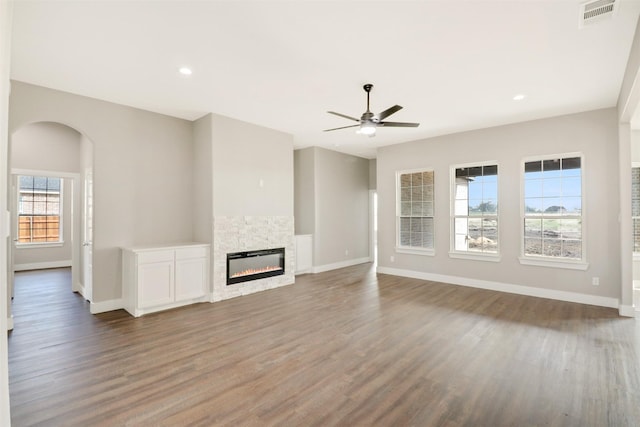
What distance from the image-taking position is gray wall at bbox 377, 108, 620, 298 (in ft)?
15.7

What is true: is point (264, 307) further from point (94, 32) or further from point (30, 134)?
point (30, 134)

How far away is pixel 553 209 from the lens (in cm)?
531

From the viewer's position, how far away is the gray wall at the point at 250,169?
5.21 metres

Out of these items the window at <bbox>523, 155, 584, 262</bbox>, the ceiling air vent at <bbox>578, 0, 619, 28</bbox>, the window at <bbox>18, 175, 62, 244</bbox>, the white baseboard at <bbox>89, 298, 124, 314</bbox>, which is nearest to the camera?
the ceiling air vent at <bbox>578, 0, 619, 28</bbox>

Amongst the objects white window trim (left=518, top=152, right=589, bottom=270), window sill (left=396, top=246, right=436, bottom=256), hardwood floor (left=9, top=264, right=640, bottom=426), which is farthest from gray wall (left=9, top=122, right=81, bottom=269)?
white window trim (left=518, top=152, right=589, bottom=270)

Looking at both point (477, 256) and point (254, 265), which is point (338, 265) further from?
point (477, 256)

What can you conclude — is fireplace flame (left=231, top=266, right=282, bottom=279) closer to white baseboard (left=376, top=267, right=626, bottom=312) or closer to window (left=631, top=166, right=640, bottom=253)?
white baseboard (left=376, top=267, right=626, bottom=312)

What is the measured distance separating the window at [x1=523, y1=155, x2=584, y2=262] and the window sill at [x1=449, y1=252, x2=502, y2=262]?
18.8 inches

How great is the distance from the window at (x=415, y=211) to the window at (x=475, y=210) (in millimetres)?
540

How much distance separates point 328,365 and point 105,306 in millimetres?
3594

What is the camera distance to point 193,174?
5531mm

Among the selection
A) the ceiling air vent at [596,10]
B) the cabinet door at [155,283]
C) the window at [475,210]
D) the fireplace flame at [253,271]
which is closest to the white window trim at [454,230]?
the window at [475,210]

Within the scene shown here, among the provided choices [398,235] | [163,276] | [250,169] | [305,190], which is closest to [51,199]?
[163,276]

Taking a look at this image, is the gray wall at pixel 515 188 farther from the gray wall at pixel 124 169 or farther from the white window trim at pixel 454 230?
the gray wall at pixel 124 169
